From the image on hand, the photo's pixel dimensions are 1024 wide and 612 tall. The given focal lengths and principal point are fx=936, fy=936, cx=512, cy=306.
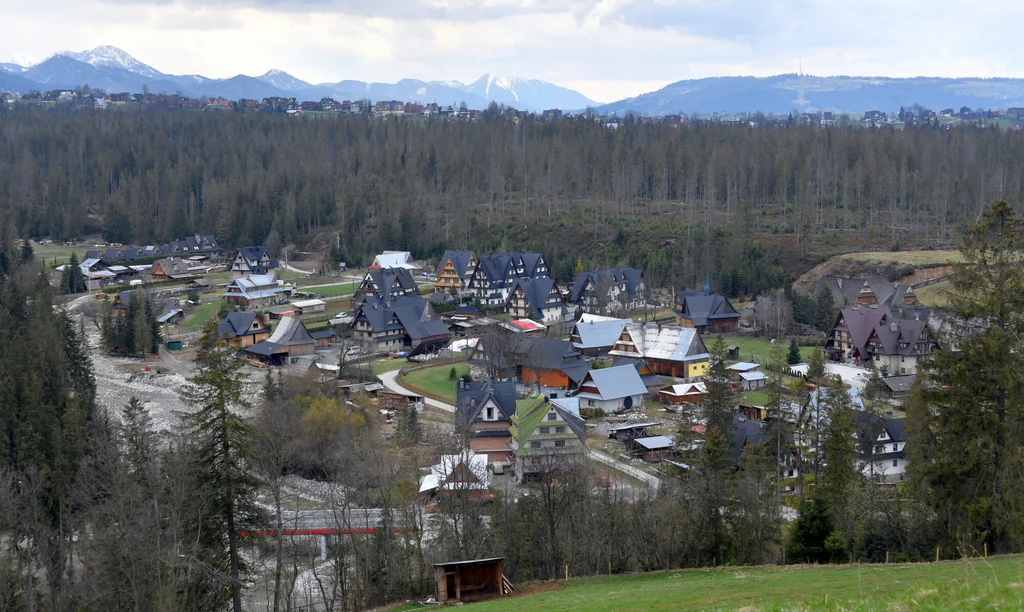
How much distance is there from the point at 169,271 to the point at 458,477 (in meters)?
52.4

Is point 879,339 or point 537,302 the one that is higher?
point 879,339

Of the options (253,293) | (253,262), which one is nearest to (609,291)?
(253,293)

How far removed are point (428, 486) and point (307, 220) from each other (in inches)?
2586

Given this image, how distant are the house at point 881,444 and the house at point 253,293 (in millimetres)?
39418

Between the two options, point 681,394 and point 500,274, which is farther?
point 500,274

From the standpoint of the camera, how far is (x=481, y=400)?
31609 mm

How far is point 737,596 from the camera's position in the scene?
13125 mm

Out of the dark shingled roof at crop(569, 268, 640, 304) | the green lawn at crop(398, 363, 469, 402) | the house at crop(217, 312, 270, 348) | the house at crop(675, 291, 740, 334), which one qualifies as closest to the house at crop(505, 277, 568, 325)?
the dark shingled roof at crop(569, 268, 640, 304)

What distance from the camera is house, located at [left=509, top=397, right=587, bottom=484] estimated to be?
1093 inches

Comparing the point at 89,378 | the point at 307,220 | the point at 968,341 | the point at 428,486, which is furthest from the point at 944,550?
the point at 307,220

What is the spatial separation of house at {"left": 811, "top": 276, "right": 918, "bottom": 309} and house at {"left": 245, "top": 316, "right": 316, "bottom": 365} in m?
27.5

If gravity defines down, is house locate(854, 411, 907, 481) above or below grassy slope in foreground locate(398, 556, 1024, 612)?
below

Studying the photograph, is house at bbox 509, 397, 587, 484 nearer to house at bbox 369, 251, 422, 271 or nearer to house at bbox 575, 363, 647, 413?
house at bbox 575, 363, 647, 413

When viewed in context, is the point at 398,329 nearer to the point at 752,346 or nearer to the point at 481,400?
the point at 481,400
